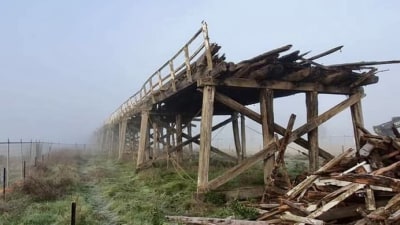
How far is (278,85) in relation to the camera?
394 inches

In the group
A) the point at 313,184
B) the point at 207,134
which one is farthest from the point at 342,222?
the point at 207,134

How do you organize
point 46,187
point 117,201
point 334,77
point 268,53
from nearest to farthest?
point 268,53 → point 117,201 → point 334,77 → point 46,187

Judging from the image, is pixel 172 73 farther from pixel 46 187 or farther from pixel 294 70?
pixel 46 187

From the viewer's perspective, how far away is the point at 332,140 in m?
53.5

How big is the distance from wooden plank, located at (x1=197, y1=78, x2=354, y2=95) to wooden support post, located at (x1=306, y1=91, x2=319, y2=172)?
0.78ft

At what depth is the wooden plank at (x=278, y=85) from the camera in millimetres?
9341

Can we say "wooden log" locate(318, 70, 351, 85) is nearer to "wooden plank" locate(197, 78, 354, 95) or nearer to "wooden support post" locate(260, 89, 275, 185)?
"wooden plank" locate(197, 78, 354, 95)

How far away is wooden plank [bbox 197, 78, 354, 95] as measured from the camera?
30.6 ft

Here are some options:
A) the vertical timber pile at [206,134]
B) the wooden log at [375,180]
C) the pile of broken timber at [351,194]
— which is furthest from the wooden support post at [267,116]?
the wooden log at [375,180]

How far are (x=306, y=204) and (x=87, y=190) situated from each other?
8.64 meters

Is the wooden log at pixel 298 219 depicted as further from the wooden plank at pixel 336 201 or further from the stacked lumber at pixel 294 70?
the stacked lumber at pixel 294 70

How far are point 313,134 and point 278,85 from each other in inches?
67.2

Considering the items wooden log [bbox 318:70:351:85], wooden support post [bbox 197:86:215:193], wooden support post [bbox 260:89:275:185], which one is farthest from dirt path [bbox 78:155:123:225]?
wooden log [bbox 318:70:351:85]

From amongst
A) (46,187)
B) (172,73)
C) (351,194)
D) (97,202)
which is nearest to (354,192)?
(351,194)
